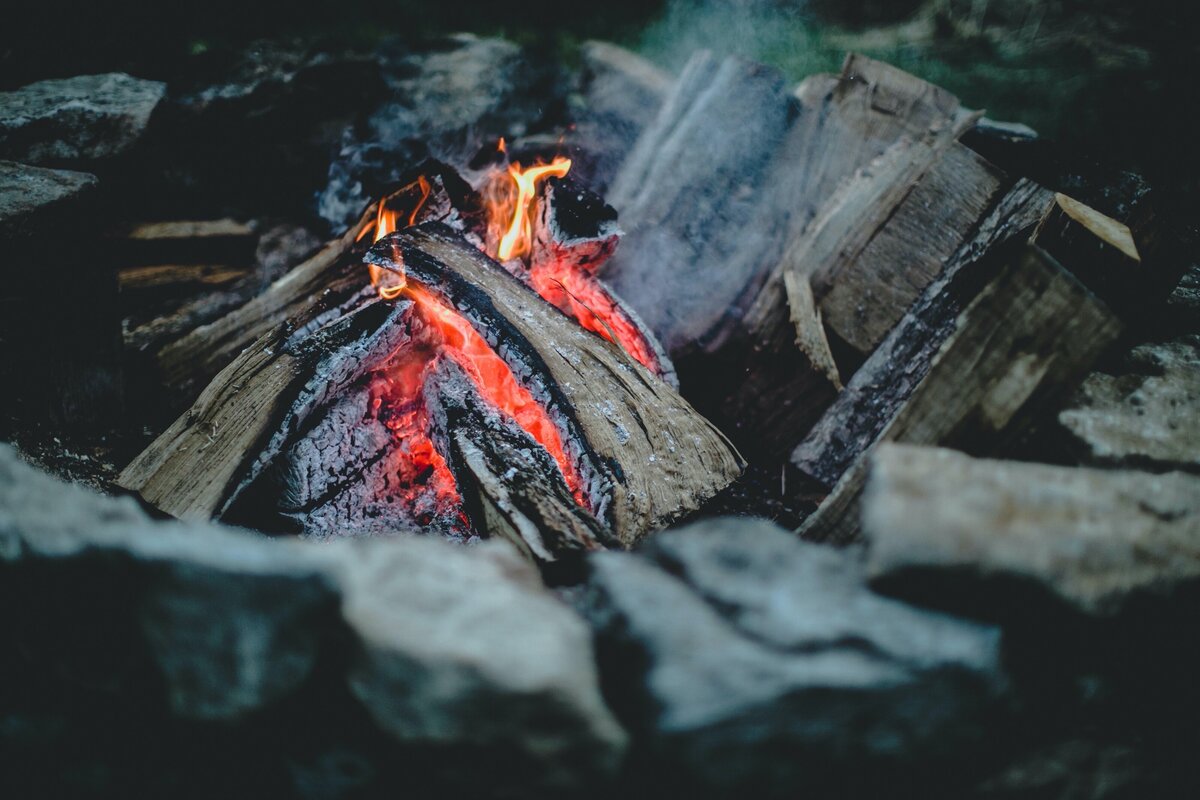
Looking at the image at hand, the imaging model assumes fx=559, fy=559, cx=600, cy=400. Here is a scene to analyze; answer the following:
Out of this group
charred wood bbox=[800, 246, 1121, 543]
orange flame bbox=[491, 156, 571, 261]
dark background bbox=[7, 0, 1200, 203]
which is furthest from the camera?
dark background bbox=[7, 0, 1200, 203]

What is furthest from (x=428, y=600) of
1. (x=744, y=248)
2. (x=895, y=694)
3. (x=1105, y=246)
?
(x=744, y=248)

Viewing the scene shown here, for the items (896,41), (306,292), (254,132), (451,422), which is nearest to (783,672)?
(451,422)

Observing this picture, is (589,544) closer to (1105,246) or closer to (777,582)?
(777,582)

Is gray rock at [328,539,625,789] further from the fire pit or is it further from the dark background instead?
the dark background

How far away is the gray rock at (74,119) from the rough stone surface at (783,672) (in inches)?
116

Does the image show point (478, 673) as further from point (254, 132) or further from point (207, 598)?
point (254, 132)

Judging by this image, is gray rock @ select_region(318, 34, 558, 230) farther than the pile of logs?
Yes

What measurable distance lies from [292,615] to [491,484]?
2.49 ft

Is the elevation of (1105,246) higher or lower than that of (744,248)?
higher

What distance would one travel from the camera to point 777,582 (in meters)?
0.83

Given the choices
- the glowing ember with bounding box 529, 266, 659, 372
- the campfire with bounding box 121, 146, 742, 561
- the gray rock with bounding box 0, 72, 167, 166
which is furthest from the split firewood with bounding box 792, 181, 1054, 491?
the gray rock with bounding box 0, 72, 167, 166

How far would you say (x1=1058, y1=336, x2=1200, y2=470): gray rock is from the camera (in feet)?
3.71

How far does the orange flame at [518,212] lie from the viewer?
2.38 m

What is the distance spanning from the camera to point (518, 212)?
7.98 feet
